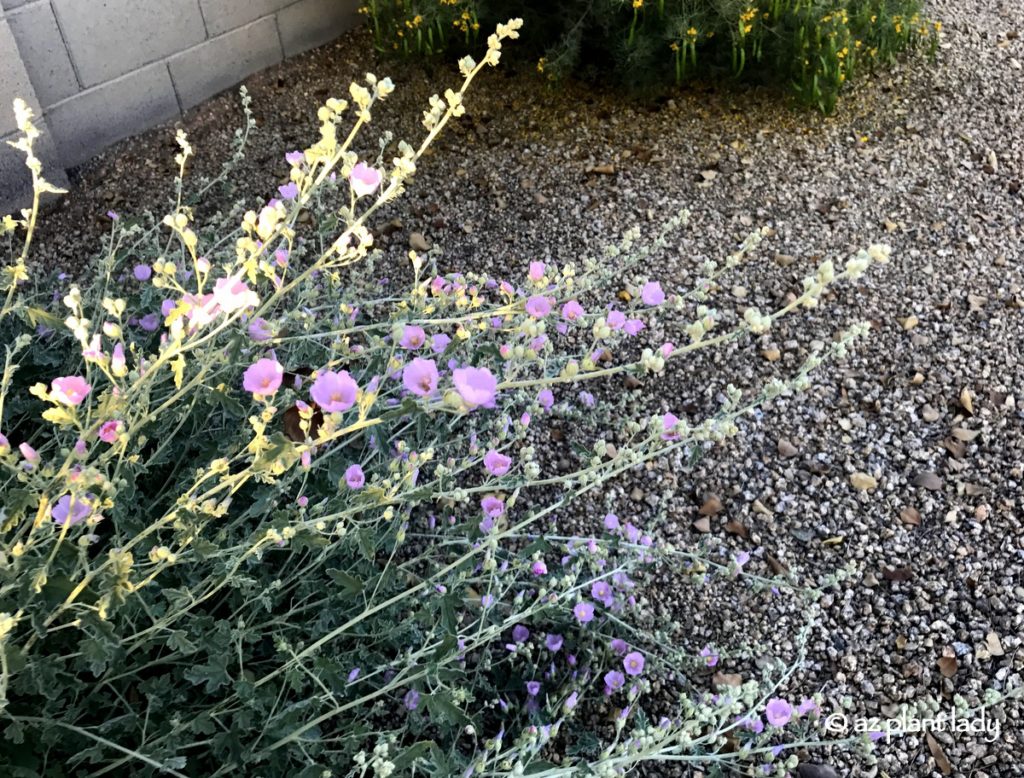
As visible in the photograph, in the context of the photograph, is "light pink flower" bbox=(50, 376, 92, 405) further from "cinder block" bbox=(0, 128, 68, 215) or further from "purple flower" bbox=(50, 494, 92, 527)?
"cinder block" bbox=(0, 128, 68, 215)

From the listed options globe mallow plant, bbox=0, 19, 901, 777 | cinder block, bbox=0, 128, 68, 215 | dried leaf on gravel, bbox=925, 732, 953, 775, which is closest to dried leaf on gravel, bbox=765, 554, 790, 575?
globe mallow plant, bbox=0, 19, 901, 777

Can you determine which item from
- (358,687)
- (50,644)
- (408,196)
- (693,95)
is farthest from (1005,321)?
(50,644)

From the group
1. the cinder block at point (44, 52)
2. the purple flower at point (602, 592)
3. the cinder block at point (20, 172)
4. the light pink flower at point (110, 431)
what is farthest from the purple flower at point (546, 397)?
the cinder block at point (44, 52)

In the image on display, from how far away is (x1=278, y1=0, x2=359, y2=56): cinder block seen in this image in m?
3.58

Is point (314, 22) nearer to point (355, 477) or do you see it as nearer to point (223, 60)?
point (223, 60)

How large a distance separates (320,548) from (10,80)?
7.29ft

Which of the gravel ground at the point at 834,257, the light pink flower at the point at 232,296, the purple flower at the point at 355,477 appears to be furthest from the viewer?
the gravel ground at the point at 834,257

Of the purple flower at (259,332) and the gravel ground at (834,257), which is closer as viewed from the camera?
the purple flower at (259,332)

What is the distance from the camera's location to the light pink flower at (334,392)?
103 centimetres

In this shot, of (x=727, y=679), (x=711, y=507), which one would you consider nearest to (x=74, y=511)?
(x=727, y=679)

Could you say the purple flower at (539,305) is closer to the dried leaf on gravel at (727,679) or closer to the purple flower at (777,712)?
the purple flower at (777,712)

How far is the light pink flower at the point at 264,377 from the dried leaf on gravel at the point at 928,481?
1.73 meters

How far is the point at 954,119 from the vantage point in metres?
3.32

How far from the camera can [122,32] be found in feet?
10.2
